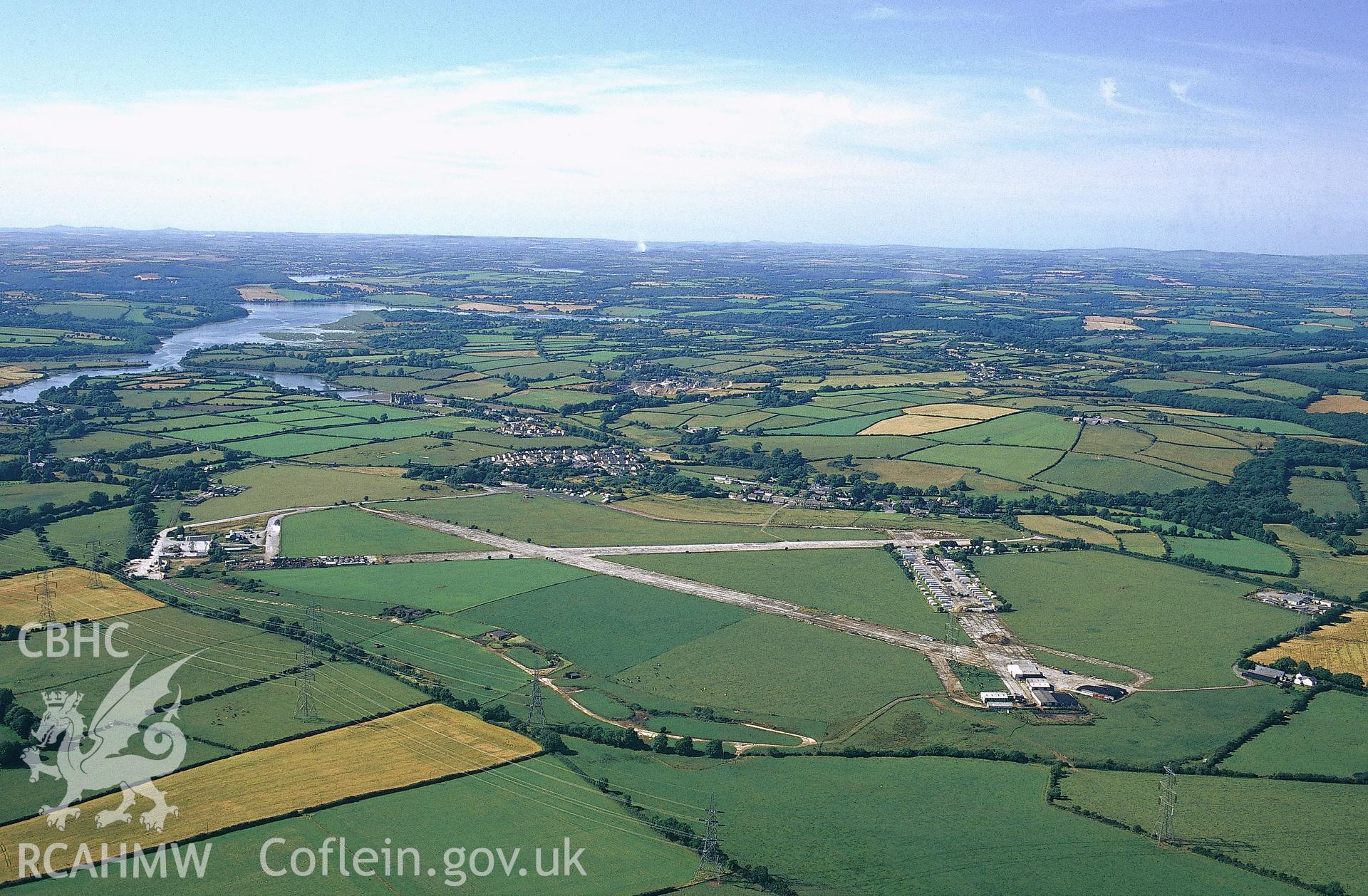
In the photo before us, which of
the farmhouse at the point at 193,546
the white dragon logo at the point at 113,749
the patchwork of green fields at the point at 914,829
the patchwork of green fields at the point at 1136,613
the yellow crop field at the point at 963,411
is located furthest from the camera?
the yellow crop field at the point at 963,411

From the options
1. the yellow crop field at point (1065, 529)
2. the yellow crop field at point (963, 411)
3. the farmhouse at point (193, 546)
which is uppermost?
the yellow crop field at point (963, 411)

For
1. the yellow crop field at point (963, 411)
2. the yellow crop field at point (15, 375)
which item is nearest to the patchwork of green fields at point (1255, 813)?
the yellow crop field at point (963, 411)

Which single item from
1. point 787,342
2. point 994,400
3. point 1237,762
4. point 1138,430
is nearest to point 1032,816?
Result: point 1237,762

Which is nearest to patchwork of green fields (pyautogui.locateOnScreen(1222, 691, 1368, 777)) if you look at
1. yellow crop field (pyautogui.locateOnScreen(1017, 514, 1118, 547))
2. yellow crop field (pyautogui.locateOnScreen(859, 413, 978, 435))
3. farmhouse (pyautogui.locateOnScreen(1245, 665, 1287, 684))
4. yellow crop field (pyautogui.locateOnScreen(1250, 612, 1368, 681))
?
farmhouse (pyautogui.locateOnScreen(1245, 665, 1287, 684))

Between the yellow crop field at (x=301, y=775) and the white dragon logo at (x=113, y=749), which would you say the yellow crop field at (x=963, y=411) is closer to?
the yellow crop field at (x=301, y=775)

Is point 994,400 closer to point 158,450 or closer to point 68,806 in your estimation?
point 158,450

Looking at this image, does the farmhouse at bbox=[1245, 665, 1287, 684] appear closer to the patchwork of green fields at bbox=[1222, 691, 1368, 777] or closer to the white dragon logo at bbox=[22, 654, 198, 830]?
the patchwork of green fields at bbox=[1222, 691, 1368, 777]
